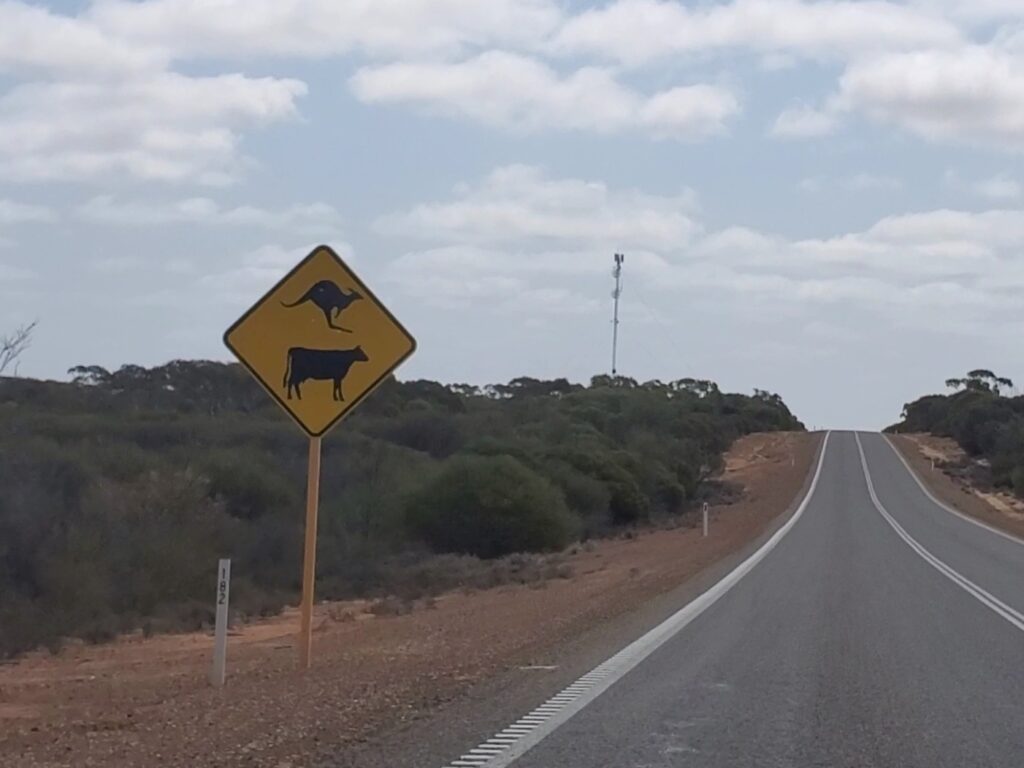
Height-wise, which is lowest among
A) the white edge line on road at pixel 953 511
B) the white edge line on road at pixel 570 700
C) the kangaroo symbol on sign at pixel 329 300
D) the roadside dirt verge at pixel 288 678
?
the roadside dirt verge at pixel 288 678

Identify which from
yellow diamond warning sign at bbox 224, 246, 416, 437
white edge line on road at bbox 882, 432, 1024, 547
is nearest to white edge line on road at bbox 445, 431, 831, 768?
yellow diamond warning sign at bbox 224, 246, 416, 437

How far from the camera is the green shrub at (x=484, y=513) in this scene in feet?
157

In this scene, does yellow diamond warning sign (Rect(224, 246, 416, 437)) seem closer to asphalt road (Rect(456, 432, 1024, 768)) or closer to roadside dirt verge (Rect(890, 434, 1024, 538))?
asphalt road (Rect(456, 432, 1024, 768))

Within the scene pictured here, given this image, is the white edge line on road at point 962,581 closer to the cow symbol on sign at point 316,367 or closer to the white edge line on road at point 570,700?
the white edge line on road at point 570,700

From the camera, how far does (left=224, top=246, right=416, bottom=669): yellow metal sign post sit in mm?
14219

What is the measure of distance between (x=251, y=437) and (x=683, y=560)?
23.8 meters

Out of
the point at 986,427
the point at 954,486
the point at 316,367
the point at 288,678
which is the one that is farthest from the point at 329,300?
the point at 986,427

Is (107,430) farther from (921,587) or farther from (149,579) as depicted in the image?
(921,587)

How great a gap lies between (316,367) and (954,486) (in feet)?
273

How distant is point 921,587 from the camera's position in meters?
27.3

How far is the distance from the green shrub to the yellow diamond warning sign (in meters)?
33.4

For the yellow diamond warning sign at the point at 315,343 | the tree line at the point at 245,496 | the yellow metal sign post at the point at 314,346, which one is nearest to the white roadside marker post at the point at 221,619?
the yellow metal sign post at the point at 314,346

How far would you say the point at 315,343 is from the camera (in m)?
14.2

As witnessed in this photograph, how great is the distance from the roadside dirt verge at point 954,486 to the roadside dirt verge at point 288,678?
1278 inches
